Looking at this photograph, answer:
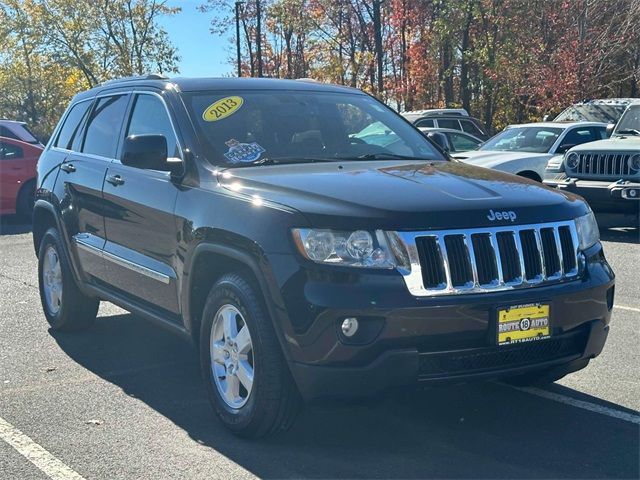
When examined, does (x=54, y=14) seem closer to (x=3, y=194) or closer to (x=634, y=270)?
(x=3, y=194)

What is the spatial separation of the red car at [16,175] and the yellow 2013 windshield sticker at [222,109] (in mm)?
10488

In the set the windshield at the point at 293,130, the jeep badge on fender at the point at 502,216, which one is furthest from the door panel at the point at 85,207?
the jeep badge on fender at the point at 502,216

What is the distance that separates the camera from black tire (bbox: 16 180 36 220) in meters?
15.2

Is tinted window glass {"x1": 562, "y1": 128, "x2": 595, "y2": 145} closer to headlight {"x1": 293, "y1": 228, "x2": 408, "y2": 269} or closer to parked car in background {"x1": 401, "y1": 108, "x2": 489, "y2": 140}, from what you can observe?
parked car in background {"x1": 401, "y1": 108, "x2": 489, "y2": 140}

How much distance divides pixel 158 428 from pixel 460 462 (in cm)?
157

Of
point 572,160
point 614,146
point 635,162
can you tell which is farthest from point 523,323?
point 572,160

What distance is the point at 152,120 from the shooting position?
5684 mm

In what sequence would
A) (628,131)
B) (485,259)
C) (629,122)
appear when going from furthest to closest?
(629,122) < (628,131) < (485,259)

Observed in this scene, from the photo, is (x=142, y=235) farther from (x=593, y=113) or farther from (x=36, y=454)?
(x=593, y=113)

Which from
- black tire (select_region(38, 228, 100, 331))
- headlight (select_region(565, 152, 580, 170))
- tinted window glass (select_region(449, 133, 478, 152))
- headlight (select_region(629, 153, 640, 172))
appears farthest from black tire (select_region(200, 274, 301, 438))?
tinted window glass (select_region(449, 133, 478, 152))

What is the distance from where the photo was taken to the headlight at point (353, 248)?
158 inches

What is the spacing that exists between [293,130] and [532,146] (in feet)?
32.4

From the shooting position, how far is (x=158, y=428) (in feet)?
15.7

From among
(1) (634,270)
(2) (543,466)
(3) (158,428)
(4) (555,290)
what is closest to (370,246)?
(4) (555,290)
